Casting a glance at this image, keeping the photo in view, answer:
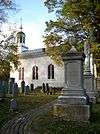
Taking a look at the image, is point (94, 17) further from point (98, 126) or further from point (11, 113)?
point (98, 126)

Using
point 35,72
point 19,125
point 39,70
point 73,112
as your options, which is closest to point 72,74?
point 73,112

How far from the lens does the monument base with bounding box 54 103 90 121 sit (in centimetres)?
1239

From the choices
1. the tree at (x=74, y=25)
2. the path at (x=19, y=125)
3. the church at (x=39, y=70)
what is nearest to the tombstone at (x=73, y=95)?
the path at (x=19, y=125)

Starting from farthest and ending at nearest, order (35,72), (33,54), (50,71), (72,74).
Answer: (33,54) → (35,72) → (50,71) → (72,74)

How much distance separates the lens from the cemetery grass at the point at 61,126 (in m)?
10.3

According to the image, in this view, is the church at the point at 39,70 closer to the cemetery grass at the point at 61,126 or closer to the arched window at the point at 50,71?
the arched window at the point at 50,71

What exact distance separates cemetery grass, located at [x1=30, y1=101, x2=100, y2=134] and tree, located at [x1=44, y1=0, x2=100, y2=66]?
46.9 feet

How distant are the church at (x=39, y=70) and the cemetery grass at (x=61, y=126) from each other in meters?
35.1

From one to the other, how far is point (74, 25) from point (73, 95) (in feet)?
54.7

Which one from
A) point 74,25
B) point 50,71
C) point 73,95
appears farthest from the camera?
point 50,71

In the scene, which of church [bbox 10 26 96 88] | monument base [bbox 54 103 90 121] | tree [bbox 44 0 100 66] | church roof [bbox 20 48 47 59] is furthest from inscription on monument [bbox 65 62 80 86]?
church roof [bbox 20 48 47 59]

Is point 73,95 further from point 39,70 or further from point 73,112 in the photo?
point 39,70

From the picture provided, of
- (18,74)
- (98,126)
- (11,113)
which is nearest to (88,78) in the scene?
(11,113)

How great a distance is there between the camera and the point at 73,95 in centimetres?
1319
